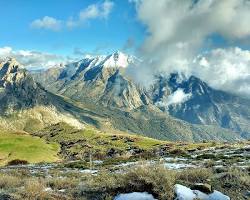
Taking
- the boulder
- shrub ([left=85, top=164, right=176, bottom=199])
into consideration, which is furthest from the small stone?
the boulder

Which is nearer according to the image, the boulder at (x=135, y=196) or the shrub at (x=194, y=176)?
the boulder at (x=135, y=196)

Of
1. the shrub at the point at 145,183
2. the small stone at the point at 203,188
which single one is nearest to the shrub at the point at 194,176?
the small stone at the point at 203,188

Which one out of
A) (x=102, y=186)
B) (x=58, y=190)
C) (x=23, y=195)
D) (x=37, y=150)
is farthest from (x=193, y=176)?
(x=37, y=150)

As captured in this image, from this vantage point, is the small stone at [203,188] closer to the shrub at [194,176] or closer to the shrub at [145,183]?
the shrub at [145,183]

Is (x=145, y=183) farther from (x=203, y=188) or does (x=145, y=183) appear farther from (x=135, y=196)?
(x=203, y=188)

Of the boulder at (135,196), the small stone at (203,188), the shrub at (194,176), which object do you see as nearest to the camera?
the boulder at (135,196)

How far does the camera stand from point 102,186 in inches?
774

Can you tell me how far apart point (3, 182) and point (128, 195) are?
7.85 metres

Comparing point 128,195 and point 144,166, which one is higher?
point 144,166

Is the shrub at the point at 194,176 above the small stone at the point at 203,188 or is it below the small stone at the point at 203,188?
above

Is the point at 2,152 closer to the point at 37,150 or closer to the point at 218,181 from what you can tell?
the point at 37,150

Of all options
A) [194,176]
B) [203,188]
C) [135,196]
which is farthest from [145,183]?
[194,176]

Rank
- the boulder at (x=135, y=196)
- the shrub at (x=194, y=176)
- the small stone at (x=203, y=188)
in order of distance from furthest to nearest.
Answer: the shrub at (x=194, y=176) → the small stone at (x=203, y=188) → the boulder at (x=135, y=196)

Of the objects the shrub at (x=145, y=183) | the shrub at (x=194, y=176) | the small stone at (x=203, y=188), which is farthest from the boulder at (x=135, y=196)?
the shrub at (x=194, y=176)
